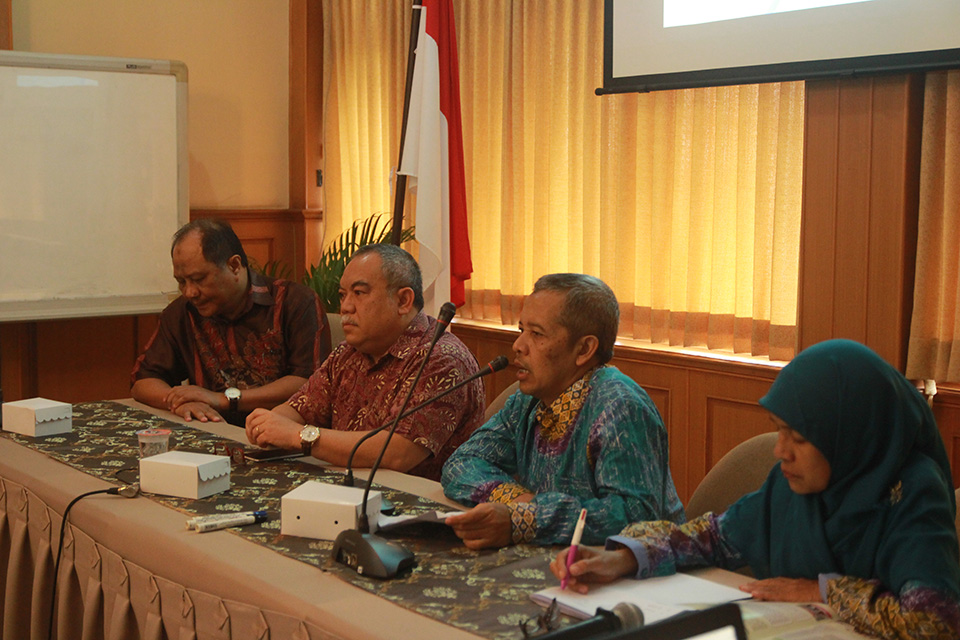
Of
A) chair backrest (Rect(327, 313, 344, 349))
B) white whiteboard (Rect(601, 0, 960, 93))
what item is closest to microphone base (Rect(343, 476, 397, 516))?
chair backrest (Rect(327, 313, 344, 349))

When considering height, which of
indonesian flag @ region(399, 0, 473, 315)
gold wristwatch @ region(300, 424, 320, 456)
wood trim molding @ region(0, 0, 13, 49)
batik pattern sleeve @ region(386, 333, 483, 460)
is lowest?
gold wristwatch @ region(300, 424, 320, 456)

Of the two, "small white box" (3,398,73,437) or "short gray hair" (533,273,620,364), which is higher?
"short gray hair" (533,273,620,364)

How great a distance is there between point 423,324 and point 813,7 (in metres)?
1.69

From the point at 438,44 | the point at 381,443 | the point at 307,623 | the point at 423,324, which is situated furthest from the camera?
the point at 438,44

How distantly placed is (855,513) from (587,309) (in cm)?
71

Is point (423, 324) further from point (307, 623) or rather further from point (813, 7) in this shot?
point (813, 7)

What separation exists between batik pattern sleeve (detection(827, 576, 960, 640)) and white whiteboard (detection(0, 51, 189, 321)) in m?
3.90

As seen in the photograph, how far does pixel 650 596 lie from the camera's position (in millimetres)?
1458

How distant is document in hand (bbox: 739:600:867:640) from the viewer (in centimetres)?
131

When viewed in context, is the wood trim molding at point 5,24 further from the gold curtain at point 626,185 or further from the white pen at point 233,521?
the white pen at point 233,521

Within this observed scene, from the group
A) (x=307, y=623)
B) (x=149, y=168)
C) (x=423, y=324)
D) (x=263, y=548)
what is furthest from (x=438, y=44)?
(x=307, y=623)

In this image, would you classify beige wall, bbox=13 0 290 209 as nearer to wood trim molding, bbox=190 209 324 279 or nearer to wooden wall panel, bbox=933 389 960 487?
wood trim molding, bbox=190 209 324 279

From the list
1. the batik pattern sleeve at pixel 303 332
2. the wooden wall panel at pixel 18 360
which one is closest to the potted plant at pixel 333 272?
the batik pattern sleeve at pixel 303 332

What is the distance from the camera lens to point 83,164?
4355 mm
